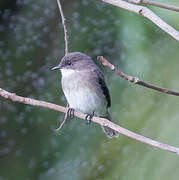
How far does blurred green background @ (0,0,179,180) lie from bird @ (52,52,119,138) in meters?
0.24

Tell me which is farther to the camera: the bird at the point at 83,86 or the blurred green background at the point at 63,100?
the blurred green background at the point at 63,100

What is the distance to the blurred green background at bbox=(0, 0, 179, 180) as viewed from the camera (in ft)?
7.45

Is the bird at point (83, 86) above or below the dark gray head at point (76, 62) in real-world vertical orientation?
below

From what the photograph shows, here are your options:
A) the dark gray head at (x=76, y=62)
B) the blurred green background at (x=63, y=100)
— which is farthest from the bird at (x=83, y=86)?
the blurred green background at (x=63, y=100)

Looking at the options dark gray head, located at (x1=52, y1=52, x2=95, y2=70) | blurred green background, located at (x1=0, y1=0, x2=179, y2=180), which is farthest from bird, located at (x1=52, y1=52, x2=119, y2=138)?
blurred green background, located at (x1=0, y1=0, x2=179, y2=180)

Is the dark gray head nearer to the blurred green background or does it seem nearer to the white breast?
the white breast

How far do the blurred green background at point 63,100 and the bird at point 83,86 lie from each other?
24cm

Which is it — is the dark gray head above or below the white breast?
above

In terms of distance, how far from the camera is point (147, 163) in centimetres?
223

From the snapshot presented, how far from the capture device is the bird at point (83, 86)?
206cm

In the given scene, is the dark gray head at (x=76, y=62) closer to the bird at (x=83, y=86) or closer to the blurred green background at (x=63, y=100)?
the bird at (x=83, y=86)

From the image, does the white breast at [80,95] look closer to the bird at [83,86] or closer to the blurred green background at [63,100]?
the bird at [83,86]

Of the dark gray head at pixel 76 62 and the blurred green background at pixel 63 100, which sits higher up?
the dark gray head at pixel 76 62

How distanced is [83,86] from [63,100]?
0.54 m
